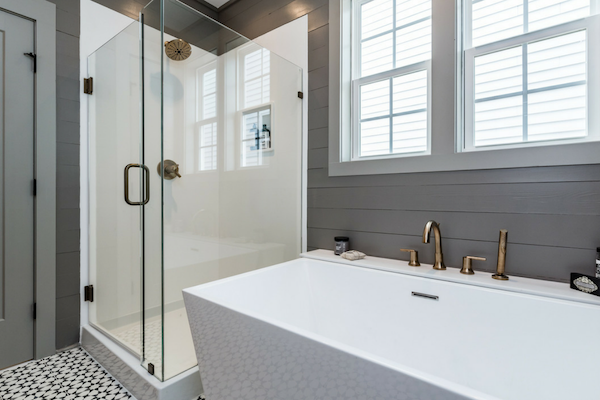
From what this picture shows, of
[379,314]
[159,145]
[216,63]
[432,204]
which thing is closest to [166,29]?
[216,63]

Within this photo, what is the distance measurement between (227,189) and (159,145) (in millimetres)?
467

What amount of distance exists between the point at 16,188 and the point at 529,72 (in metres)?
2.95

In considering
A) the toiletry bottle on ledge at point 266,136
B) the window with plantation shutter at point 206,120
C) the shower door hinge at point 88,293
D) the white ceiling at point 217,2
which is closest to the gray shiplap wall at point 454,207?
the toiletry bottle on ledge at point 266,136

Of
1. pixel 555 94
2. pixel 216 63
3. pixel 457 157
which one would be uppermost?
pixel 216 63

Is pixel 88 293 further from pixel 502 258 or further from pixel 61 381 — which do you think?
pixel 502 258

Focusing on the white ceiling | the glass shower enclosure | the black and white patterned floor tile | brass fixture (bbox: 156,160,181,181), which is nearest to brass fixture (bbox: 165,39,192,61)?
the glass shower enclosure

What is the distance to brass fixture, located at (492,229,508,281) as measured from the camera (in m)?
1.43

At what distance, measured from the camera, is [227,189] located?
72.2 inches

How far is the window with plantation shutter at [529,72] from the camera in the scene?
1428 mm

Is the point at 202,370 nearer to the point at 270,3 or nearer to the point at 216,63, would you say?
the point at 216,63

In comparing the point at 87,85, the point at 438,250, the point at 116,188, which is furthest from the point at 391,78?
the point at 87,85

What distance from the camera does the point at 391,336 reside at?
5.11ft

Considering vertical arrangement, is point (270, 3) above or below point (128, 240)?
above

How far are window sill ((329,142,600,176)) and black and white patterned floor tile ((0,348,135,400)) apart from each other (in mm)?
1832
